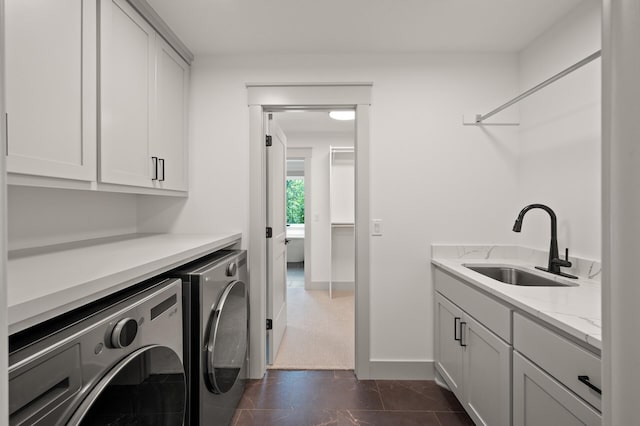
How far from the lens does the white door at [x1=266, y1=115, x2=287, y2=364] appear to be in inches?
92.8

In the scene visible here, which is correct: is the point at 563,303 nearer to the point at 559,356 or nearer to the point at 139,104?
the point at 559,356

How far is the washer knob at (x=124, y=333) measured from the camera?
0.83m

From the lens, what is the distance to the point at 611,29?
340 millimetres

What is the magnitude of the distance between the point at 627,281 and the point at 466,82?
2.28m

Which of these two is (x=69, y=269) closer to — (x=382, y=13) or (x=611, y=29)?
(x=611, y=29)

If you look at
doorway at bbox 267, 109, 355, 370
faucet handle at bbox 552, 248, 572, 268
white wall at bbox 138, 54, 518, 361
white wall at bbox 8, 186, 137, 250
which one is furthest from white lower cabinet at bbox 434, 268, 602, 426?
white wall at bbox 8, 186, 137, 250

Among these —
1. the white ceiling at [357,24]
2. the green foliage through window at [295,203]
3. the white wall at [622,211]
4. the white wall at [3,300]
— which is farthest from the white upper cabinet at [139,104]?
the green foliage through window at [295,203]

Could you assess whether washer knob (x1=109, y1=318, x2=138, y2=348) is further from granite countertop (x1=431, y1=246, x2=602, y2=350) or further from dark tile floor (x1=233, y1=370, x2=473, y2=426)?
granite countertop (x1=431, y1=246, x2=602, y2=350)

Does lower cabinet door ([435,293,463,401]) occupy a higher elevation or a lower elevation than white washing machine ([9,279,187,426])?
lower

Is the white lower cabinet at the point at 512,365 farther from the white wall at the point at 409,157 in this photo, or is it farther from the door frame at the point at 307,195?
the door frame at the point at 307,195

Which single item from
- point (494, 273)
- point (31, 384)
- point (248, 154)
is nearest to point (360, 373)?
point (494, 273)

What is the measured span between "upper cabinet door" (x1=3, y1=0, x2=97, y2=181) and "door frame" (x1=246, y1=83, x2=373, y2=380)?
1007mm

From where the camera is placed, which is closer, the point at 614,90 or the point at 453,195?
the point at 614,90

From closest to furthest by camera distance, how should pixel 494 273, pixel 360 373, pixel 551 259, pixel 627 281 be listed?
pixel 627 281 < pixel 551 259 < pixel 494 273 < pixel 360 373
